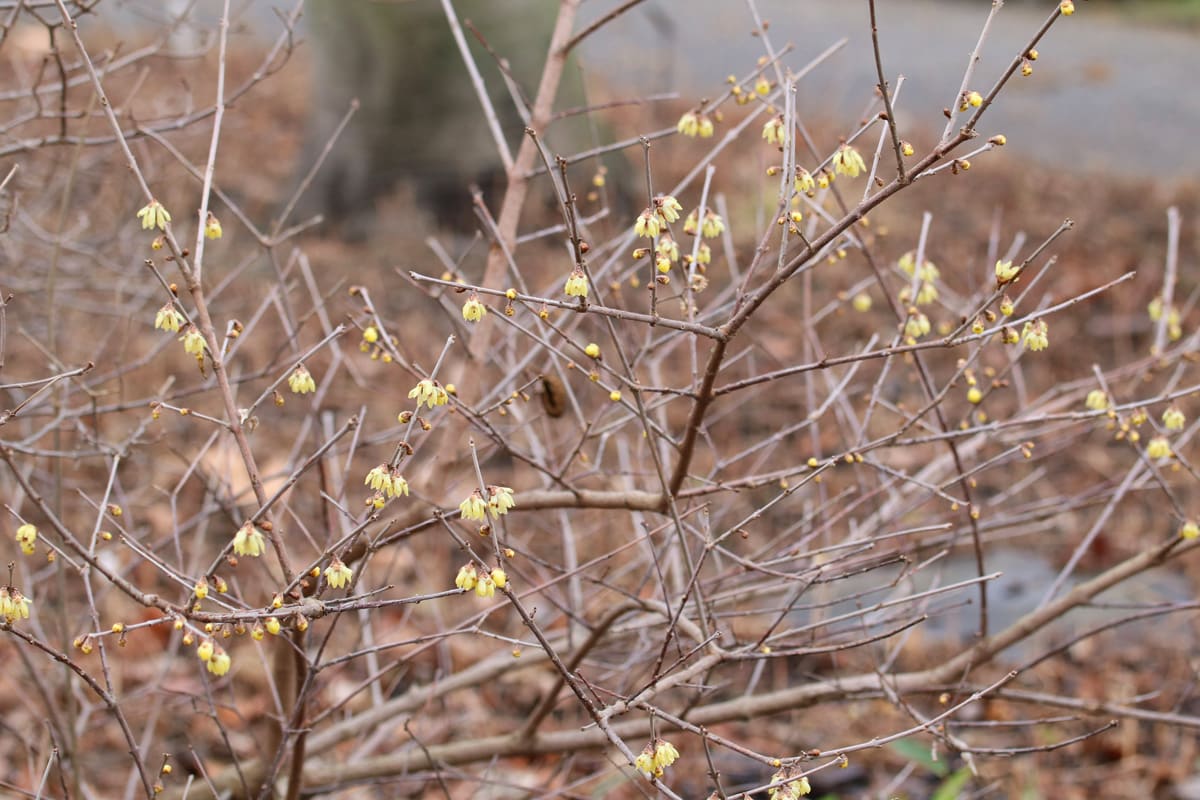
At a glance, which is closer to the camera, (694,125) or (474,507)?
(474,507)

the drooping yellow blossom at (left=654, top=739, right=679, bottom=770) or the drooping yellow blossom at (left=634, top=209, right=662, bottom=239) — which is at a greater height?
the drooping yellow blossom at (left=634, top=209, right=662, bottom=239)

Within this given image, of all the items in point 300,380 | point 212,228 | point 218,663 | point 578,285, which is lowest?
point 218,663

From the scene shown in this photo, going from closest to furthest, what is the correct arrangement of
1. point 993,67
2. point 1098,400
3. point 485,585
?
point 485,585 < point 1098,400 < point 993,67

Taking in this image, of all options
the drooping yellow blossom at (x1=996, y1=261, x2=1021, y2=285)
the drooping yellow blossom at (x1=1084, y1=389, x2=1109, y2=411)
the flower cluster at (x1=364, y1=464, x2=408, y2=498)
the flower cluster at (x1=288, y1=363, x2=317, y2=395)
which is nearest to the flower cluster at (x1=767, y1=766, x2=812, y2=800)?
the flower cluster at (x1=364, y1=464, x2=408, y2=498)

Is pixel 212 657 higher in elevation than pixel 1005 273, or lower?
lower

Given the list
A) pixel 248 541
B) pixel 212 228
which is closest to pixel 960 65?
pixel 212 228

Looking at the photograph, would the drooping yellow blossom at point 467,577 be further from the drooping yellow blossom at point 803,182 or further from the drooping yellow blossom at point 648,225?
the drooping yellow blossom at point 803,182

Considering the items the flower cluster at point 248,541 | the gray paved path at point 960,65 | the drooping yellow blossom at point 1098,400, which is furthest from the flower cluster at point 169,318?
the gray paved path at point 960,65

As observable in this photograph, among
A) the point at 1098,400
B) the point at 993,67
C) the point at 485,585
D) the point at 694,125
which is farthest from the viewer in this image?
the point at 993,67

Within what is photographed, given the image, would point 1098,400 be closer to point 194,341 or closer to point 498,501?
point 498,501

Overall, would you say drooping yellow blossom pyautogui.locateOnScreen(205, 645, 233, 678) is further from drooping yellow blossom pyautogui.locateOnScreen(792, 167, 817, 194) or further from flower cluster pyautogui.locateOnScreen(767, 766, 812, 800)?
drooping yellow blossom pyautogui.locateOnScreen(792, 167, 817, 194)

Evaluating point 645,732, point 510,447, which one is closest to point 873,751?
→ point 645,732

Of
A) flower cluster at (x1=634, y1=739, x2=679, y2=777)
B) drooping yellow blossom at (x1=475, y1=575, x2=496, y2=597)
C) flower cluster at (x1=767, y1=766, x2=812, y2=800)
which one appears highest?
drooping yellow blossom at (x1=475, y1=575, x2=496, y2=597)

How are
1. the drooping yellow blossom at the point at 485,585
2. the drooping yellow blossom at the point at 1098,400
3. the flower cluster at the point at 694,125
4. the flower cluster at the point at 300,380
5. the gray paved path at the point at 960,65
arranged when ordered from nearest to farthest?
the drooping yellow blossom at the point at 485,585, the flower cluster at the point at 300,380, the flower cluster at the point at 694,125, the drooping yellow blossom at the point at 1098,400, the gray paved path at the point at 960,65
